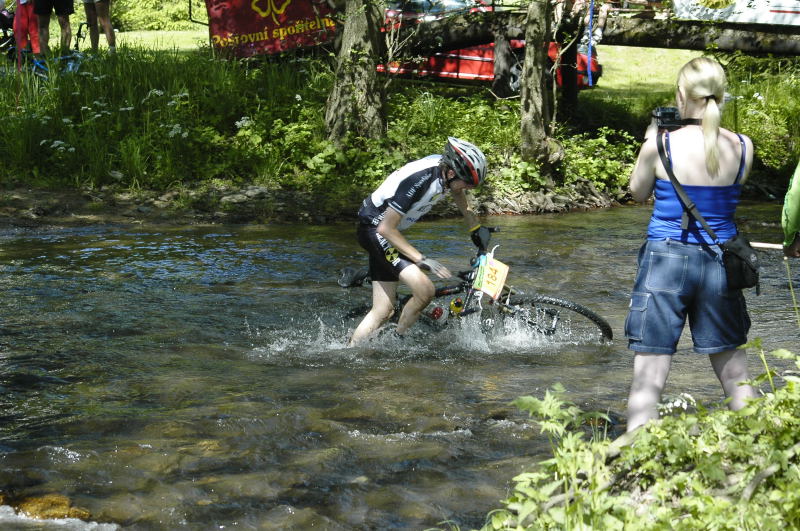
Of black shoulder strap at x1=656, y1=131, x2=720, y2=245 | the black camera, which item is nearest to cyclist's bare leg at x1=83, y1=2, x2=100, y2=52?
the black camera

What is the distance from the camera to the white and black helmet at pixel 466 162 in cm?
700

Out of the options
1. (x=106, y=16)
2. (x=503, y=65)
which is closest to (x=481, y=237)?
(x=503, y=65)

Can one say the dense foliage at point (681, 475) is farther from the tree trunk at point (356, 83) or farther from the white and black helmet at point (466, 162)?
the tree trunk at point (356, 83)

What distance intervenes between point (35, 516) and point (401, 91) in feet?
50.3

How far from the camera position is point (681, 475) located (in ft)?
12.4

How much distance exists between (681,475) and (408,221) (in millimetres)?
4110

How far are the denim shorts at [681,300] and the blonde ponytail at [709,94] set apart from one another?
43 centimetres

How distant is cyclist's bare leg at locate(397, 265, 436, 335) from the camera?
7.54 metres

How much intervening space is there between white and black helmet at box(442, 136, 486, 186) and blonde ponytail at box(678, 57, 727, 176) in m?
2.60

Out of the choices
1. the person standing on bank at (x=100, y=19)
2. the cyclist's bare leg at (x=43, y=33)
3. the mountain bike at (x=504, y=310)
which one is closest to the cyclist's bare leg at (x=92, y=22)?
the person standing on bank at (x=100, y=19)

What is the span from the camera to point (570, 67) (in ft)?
63.5

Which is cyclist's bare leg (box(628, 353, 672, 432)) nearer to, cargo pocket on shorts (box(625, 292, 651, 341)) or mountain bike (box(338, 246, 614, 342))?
cargo pocket on shorts (box(625, 292, 651, 341))

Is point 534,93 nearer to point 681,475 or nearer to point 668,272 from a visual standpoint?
point 668,272

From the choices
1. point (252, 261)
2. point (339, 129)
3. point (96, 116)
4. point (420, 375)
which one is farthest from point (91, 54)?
point (420, 375)
